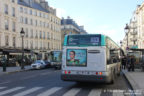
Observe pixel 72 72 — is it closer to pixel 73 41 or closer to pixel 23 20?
pixel 73 41

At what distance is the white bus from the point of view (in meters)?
11.2

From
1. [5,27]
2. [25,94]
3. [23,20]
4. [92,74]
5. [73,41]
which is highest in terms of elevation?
[23,20]

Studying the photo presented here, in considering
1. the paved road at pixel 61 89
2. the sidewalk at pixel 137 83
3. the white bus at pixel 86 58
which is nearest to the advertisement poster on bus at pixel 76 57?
the white bus at pixel 86 58

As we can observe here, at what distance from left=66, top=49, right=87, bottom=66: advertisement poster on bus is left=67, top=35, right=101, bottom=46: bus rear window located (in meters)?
0.42

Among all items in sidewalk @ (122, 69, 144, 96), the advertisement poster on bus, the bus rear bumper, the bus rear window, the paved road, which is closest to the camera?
sidewalk @ (122, 69, 144, 96)

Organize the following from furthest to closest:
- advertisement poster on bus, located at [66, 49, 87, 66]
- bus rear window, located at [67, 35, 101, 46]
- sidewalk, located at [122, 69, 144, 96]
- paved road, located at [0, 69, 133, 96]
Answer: advertisement poster on bus, located at [66, 49, 87, 66]
bus rear window, located at [67, 35, 101, 46]
paved road, located at [0, 69, 133, 96]
sidewalk, located at [122, 69, 144, 96]

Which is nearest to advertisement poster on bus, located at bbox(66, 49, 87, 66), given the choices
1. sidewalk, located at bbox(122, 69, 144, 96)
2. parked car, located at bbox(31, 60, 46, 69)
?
sidewalk, located at bbox(122, 69, 144, 96)

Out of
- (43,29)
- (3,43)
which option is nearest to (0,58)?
(3,43)

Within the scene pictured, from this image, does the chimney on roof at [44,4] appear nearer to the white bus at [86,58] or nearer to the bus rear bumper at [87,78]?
the white bus at [86,58]

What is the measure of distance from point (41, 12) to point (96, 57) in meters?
63.7

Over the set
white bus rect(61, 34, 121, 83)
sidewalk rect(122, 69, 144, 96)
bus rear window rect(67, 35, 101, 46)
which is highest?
bus rear window rect(67, 35, 101, 46)

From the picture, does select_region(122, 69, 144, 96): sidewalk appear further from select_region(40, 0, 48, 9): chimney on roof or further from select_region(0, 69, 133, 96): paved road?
select_region(40, 0, 48, 9): chimney on roof

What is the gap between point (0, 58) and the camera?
3916cm

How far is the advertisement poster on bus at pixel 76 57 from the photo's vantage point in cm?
1155
